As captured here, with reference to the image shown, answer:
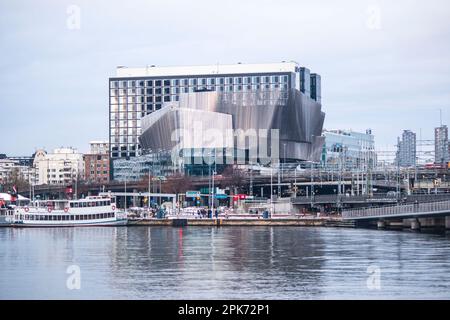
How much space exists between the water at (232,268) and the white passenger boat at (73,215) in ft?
107

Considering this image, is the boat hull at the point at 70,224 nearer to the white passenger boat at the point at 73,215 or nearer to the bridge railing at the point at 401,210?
the white passenger boat at the point at 73,215

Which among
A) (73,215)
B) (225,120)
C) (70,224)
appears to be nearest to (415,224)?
(70,224)

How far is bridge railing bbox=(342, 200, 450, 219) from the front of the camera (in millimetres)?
83225

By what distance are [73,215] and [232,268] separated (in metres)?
64.1

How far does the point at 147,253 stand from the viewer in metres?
65.1

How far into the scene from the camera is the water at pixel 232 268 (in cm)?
4300

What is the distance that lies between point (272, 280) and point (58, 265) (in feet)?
49.1

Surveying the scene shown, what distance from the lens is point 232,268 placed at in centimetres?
5291

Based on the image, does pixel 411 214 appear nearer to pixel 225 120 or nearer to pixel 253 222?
pixel 253 222

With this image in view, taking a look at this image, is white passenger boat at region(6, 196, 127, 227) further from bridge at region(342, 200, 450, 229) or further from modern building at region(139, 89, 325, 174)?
modern building at region(139, 89, 325, 174)

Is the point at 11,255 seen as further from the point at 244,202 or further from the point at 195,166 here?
the point at 195,166

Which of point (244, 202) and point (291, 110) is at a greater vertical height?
point (291, 110)

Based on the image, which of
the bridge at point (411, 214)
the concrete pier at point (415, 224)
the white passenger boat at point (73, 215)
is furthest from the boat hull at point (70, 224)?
the concrete pier at point (415, 224)
